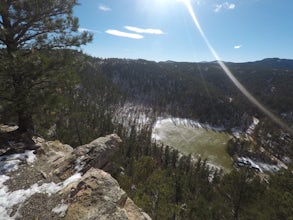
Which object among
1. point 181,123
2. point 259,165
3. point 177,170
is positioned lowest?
point 259,165

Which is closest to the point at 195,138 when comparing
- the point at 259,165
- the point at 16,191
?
the point at 259,165

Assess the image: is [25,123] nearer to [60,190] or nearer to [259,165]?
[60,190]

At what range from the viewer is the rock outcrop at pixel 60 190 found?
652cm

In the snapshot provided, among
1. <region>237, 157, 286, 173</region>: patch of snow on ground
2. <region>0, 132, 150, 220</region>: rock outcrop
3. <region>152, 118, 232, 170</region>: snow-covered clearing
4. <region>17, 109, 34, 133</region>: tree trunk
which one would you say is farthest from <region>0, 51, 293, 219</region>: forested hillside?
<region>152, 118, 232, 170</region>: snow-covered clearing

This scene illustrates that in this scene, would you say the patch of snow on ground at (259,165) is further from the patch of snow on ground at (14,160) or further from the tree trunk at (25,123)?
the patch of snow on ground at (14,160)

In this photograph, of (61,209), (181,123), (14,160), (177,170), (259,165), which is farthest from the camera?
(181,123)

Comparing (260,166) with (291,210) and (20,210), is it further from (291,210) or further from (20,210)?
(20,210)

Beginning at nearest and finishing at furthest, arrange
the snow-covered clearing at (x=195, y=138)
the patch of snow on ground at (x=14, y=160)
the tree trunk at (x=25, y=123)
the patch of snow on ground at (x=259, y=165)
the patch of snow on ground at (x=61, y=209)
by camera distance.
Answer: the patch of snow on ground at (x=61, y=209)
the patch of snow on ground at (x=14, y=160)
the tree trunk at (x=25, y=123)
the patch of snow on ground at (x=259, y=165)
the snow-covered clearing at (x=195, y=138)

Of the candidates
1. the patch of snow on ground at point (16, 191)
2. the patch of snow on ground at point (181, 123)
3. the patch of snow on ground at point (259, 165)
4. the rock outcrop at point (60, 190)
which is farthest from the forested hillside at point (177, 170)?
the patch of snow on ground at point (181, 123)

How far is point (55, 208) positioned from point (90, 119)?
11125 centimetres

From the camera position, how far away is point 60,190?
770cm

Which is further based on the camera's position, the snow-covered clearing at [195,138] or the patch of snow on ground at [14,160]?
the snow-covered clearing at [195,138]

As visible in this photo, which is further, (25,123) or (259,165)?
(259,165)

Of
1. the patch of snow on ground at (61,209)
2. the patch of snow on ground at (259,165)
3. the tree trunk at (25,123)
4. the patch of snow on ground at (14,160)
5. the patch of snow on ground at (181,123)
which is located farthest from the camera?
the patch of snow on ground at (181,123)
